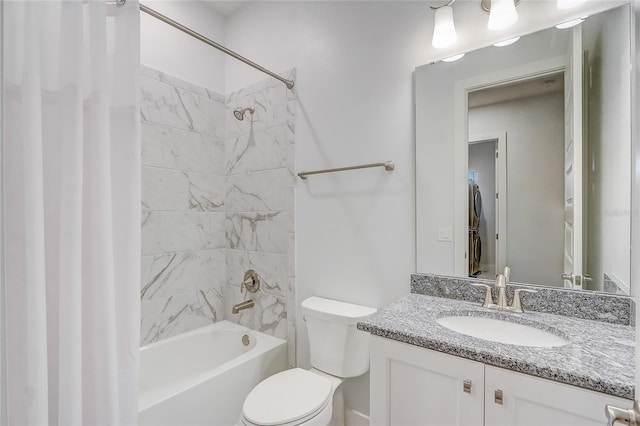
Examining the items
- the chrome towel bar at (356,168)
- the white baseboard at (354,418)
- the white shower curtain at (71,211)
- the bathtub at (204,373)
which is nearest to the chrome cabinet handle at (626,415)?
the white shower curtain at (71,211)

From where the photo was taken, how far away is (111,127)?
85cm

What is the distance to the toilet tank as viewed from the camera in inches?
64.7

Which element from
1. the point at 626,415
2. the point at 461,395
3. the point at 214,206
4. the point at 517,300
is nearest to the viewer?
the point at 626,415

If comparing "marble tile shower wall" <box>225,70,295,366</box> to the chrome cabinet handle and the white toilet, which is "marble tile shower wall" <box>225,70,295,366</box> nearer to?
the white toilet

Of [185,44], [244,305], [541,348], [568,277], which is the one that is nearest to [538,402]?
[541,348]

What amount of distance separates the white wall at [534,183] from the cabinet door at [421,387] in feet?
2.06

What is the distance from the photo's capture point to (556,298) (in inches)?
49.1

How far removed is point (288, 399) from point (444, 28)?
6.13 ft

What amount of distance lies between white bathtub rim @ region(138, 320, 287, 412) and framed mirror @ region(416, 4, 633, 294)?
113 centimetres

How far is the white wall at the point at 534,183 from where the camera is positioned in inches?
50.8

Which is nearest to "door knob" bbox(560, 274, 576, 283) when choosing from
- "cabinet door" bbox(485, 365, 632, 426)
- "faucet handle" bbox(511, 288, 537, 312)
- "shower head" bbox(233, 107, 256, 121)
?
"faucet handle" bbox(511, 288, 537, 312)

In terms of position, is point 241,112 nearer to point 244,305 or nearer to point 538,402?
point 244,305

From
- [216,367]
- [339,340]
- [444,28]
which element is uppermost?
[444,28]

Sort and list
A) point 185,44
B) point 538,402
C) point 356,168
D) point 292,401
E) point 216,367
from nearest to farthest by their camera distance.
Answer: point 538,402 < point 292,401 < point 356,168 < point 216,367 < point 185,44
